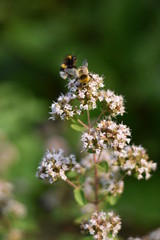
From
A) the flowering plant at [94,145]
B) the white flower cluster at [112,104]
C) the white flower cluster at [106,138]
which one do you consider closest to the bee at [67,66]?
the flowering plant at [94,145]

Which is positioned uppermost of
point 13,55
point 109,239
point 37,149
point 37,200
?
point 13,55

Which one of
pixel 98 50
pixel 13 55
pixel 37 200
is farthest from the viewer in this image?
pixel 13 55

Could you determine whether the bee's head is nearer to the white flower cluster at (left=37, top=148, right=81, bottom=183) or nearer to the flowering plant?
the flowering plant

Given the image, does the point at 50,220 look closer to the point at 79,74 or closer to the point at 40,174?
the point at 40,174

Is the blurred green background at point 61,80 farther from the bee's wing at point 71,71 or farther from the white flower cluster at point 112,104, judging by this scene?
the white flower cluster at point 112,104

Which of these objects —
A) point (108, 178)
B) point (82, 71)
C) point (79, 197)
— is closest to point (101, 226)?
point (79, 197)

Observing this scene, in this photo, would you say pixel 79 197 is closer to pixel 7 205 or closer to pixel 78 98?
pixel 78 98

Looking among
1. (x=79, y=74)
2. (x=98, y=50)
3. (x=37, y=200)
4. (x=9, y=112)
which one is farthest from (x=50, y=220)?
(x=98, y=50)
